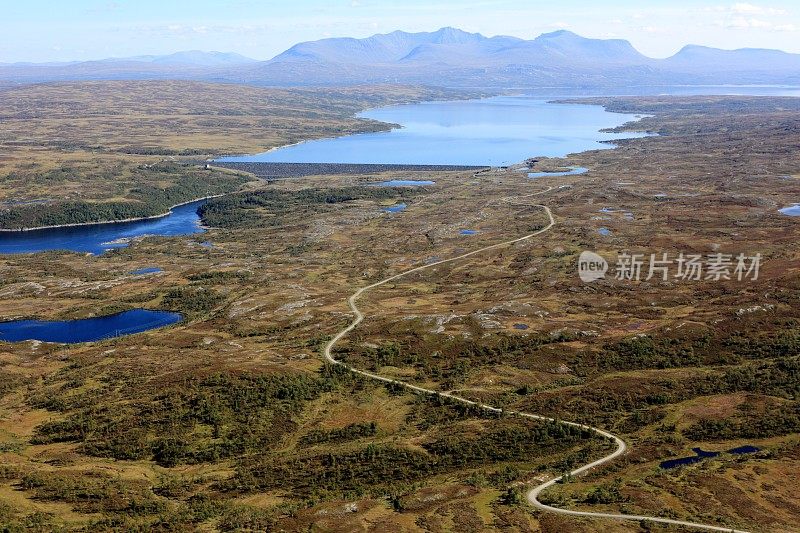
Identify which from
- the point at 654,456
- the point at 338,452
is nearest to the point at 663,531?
the point at 654,456

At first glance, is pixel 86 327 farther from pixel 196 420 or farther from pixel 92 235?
pixel 92 235

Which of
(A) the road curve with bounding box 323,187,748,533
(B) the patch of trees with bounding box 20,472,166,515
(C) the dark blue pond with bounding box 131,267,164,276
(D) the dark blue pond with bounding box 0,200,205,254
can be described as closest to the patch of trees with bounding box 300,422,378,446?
(A) the road curve with bounding box 323,187,748,533

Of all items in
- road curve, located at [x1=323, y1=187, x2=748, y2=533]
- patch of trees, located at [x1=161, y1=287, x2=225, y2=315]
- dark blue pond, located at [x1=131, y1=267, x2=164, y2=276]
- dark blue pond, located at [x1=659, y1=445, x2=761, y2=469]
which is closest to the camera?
road curve, located at [x1=323, y1=187, x2=748, y2=533]

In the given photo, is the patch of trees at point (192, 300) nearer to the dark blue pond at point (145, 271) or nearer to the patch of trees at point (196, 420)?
the dark blue pond at point (145, 271)

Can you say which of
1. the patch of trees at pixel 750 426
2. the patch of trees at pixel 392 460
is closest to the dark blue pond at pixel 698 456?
the patch of trees at pixel 750 426

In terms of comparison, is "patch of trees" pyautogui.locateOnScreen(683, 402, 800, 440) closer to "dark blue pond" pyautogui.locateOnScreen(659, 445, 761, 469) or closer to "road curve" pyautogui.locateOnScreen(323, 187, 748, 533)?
"dark blue pond" pyautogui.locateOnScreen(659, 445, 761, 469)

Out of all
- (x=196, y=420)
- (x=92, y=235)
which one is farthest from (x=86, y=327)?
(x=92, y=235)
